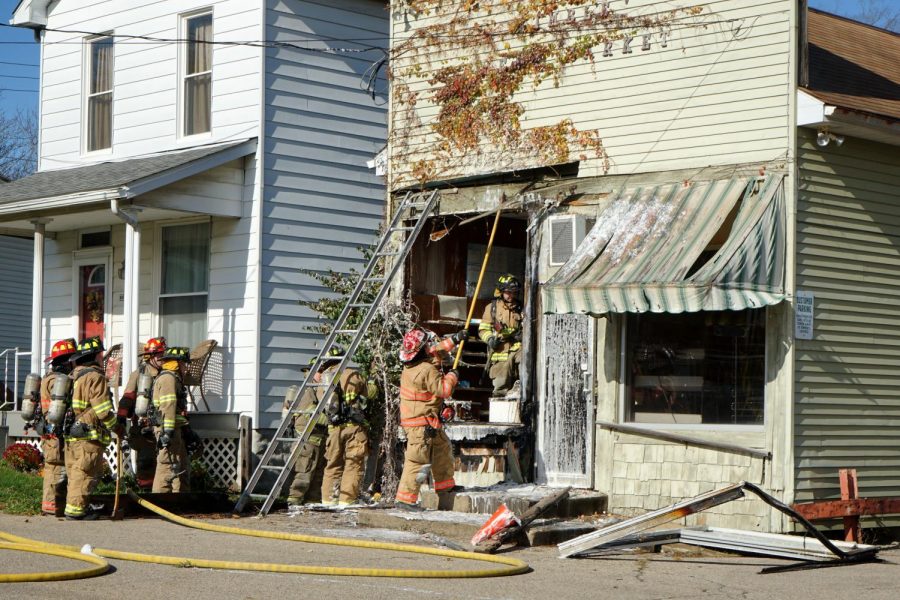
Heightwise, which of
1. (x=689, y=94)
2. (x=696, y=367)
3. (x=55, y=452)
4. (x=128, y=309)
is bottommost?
(x=55, y=452)

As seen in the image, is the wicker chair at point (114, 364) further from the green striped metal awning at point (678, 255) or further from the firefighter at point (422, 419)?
the green striped metal awning at point (678, 255)

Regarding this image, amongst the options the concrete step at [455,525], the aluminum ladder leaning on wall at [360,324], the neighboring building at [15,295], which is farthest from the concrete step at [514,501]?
the neighboring building at [15,295]

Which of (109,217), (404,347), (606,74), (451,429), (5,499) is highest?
(606,74)

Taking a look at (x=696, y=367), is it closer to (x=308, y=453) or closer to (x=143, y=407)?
(x=308, y=453)

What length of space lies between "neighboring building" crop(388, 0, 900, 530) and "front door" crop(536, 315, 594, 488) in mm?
22

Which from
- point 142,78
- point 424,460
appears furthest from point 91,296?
point 424,460

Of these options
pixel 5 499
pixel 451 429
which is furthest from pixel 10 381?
pixel 451 429

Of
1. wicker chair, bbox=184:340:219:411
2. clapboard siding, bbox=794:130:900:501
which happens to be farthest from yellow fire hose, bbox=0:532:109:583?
clapboard siding, bbox=794:130:900:501

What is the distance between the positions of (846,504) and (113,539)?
6.75 m

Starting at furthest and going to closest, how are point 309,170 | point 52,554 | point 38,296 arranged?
point 38,296 → point 309,170 → point 52,554

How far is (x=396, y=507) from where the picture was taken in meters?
13.1

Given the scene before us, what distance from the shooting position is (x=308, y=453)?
585 inches

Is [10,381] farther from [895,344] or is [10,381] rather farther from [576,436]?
[895,344]

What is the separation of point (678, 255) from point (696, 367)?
1.38m
